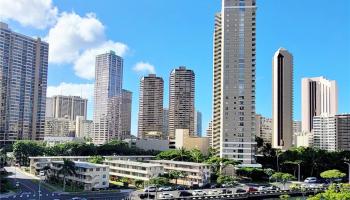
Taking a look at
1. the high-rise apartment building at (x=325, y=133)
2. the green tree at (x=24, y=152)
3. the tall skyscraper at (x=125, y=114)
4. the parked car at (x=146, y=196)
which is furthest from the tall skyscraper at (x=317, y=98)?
the parked car at (x=146, y=196)

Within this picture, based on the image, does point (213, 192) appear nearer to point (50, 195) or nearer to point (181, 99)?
point (50, 195)

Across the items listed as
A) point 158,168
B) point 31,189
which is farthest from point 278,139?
point 31,189

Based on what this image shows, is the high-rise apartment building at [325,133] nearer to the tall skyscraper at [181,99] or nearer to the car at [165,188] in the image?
the tall skyscraper at [181,99]

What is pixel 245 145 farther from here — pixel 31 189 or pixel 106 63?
pixel 106 63

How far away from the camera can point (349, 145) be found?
14625 cm

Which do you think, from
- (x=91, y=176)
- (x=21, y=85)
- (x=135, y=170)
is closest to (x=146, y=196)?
(x=91, y=176)

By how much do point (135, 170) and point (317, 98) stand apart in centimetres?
13001

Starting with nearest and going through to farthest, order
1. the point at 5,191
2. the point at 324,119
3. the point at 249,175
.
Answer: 1. the point at 5,191
2. the point at 249,175
3. the point at 324,119

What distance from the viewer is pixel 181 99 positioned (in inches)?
6486

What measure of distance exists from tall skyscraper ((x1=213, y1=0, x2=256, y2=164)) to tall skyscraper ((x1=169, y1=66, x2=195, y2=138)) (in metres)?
70.8

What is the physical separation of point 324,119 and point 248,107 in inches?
3020

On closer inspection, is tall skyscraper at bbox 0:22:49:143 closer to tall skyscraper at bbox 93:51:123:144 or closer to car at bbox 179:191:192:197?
tall skyscraper at bbox 93:51:123:144

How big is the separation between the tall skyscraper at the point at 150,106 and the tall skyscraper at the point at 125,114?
32.3 feet

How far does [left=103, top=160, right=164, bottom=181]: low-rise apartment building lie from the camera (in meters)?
69.3
